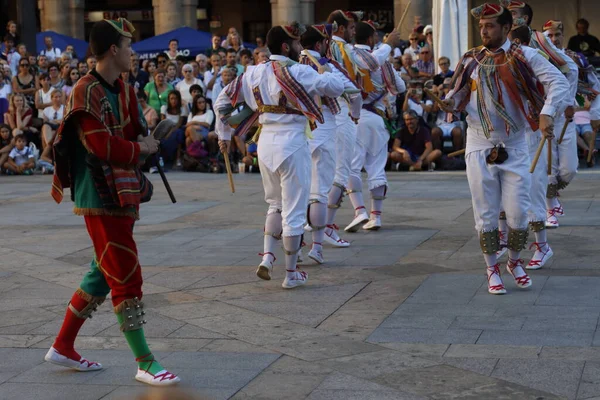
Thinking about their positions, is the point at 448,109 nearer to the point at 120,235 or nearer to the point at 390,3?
the point at 120,235

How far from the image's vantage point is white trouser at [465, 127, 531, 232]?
8.41 m

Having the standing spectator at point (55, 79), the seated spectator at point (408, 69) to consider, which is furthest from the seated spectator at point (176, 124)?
the seated spectator at point (408, 69)

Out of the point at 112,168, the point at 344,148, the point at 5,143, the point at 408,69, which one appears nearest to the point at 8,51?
Result: the point at 5,143

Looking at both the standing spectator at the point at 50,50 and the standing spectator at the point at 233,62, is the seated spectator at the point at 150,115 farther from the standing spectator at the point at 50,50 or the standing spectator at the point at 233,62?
the standing spectator at the point at 50,50

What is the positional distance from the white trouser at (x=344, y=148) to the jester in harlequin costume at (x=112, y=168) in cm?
484

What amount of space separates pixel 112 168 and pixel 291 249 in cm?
286

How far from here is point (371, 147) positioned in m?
12.0

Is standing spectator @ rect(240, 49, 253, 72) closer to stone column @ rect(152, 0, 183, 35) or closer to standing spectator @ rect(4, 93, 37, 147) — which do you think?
standing spectator @ rect(4, 93, 37, 147)

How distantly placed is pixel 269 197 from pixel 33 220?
5.26m

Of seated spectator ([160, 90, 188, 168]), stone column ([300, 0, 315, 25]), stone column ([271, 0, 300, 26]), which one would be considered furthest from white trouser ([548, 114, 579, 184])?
stone column ([300, 0, 315, 25])

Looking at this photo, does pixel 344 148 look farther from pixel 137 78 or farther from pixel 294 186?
pixel 137 78

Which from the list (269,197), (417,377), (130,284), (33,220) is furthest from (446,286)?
(33,220)

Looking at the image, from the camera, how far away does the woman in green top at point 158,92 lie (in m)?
20.3

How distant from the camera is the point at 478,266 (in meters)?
9.59
